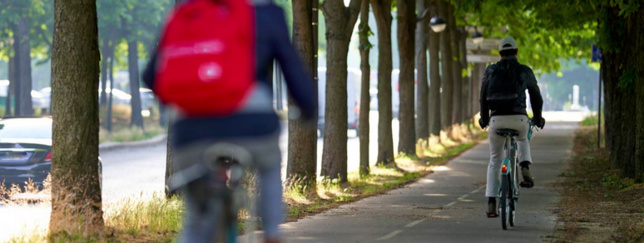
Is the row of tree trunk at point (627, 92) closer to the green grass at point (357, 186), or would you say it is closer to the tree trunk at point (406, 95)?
the green grass at point (357, 186)

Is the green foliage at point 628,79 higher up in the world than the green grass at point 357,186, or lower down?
higher up

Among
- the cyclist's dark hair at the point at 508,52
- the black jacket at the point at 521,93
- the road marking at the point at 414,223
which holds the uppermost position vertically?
the cyclist's dark hair at the point at 508,52

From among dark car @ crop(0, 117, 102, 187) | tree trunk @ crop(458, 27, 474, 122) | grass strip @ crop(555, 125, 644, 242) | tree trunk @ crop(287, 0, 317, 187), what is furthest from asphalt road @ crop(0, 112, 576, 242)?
tree trunk @ crop(458, 27, 474, 122)

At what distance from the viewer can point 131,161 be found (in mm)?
29516

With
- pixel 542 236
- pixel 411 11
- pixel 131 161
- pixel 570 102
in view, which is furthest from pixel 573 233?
pixel 570 102

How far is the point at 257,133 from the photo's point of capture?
5.42 m

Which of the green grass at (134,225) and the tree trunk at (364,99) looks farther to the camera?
the tree trunk at (364,99)

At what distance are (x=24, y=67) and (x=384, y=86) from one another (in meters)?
17.8

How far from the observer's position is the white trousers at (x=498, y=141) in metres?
10.8

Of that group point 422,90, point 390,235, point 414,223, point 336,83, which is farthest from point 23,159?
point 422,90

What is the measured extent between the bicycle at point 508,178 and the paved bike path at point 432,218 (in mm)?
172

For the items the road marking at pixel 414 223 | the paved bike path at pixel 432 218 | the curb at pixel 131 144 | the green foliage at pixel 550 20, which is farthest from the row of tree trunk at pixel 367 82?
the curb at pixel 131 144

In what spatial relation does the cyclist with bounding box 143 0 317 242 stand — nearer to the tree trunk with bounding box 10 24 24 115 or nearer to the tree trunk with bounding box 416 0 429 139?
the tree trunk with bounding box 416 0 429 139

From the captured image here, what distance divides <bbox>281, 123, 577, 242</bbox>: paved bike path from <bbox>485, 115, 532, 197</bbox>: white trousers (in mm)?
455
